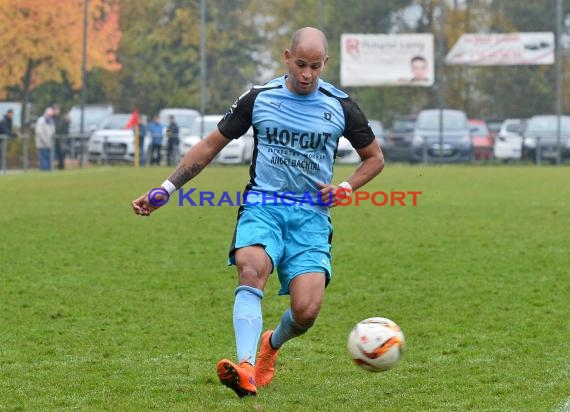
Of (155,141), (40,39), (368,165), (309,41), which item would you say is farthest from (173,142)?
(309,41)

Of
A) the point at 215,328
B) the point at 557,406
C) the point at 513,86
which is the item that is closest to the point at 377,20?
the point at 513,86

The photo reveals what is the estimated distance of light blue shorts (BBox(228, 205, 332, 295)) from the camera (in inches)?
243

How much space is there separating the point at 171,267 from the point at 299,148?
18.3 feet

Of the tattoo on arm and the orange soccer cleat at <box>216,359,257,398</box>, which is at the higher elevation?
the tattoo on arm

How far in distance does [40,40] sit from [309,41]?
36678 millimetres

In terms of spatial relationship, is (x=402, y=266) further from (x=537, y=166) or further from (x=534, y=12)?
(x=534, y=12)

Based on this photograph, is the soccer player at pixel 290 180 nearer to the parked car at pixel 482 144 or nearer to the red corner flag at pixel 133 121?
the red corner flag at pixel 133 121

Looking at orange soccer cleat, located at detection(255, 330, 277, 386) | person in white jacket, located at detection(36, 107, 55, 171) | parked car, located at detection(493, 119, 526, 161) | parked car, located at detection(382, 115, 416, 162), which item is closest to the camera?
orange soccer cleat, located at detection(255, 330, 277, 386)

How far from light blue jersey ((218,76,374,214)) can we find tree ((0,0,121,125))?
35.3 m

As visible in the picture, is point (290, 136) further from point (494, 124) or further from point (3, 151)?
point (494, 124)

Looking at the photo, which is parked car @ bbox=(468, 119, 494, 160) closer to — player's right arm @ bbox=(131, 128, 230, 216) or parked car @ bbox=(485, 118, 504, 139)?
parked car @ bbox=(485, 118, 504, 139)

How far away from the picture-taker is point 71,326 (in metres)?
8.34

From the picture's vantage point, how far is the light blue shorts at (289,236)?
6.18 m

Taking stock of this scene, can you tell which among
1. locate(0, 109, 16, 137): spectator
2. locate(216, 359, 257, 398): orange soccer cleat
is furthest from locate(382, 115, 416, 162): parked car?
locate(216, 359, 257, 398): orange soccer cleat
